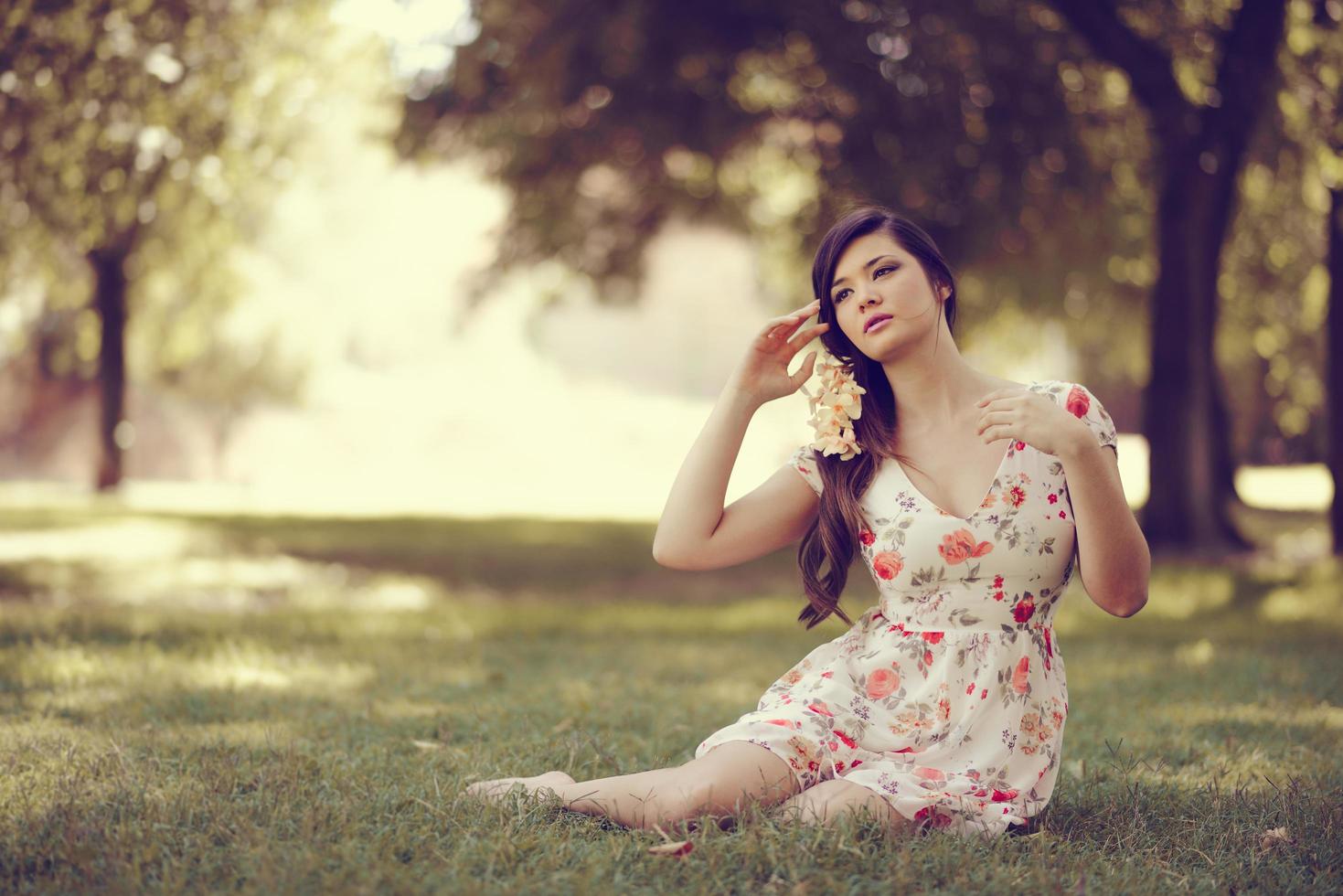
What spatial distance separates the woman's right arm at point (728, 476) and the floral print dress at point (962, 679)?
1.30 ft

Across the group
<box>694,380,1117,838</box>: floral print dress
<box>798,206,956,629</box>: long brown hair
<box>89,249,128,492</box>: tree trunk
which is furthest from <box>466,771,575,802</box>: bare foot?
<box>89,249,128,492</box>: tree trunk

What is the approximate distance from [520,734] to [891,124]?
8.66 m

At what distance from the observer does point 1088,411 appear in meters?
3.21

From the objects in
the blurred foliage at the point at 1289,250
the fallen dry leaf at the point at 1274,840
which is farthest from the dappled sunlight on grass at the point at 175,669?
the blurred foliage at the point at 1289,250

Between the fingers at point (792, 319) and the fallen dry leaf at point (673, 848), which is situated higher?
the fingers at point (792, 319)

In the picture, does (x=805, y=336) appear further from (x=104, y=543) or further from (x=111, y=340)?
(x=111, y=340)

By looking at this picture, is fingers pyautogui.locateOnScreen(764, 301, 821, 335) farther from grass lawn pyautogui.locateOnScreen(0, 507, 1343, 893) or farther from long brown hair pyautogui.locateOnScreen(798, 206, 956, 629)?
grass lawn pyautogui.locateOnScreen(0, 507, 1343, 893)

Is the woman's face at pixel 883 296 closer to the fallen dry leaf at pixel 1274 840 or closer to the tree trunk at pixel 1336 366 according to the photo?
the fallen dry leaf at pixel 1274 840

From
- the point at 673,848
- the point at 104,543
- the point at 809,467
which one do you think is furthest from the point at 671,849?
the point at 104,543

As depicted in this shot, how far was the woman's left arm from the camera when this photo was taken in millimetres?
2879

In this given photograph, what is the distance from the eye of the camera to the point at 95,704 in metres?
4.65

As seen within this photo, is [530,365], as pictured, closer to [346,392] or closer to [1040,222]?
[346,392]

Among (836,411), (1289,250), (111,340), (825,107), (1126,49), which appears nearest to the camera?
(836,411)

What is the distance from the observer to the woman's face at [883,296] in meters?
3.24
